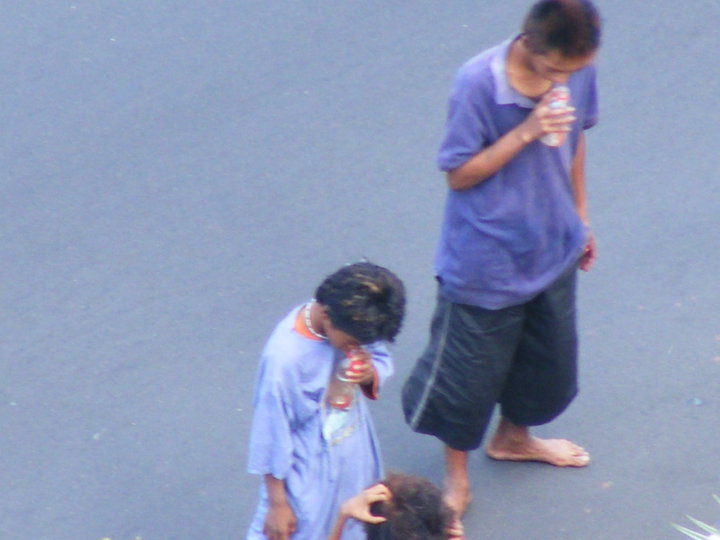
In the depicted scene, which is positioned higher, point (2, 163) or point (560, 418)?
point (2, 163)

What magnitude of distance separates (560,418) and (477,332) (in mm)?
871

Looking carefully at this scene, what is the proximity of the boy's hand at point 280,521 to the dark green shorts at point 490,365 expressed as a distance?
2.01 feet

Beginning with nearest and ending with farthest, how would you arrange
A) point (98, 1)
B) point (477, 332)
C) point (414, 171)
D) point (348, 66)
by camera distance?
point (477, 332) < point (414, 171) < point (348, 66) < point (98, 1)

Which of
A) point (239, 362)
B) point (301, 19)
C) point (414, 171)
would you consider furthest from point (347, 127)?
point (239, 362)

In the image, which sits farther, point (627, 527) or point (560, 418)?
point (560, 418)

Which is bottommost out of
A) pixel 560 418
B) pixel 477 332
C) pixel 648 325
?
pixel 560 418

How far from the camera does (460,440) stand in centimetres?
299

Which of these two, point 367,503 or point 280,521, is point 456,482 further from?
point 367,503

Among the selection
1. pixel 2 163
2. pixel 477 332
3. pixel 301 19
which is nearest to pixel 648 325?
pixel 477 332

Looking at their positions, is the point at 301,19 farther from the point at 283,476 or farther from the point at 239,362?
the point at 283,476

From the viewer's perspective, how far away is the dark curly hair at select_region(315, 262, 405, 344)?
2.24 m

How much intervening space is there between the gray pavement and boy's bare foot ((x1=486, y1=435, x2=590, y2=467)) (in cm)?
4

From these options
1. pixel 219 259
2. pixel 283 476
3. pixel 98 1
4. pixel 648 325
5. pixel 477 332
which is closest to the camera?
pixel 283 476

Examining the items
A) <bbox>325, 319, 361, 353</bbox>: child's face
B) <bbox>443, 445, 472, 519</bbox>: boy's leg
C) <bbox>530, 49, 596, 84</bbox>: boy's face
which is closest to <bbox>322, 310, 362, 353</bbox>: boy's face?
<bbox>325, 319, 361, 353</bbox>: child's face
